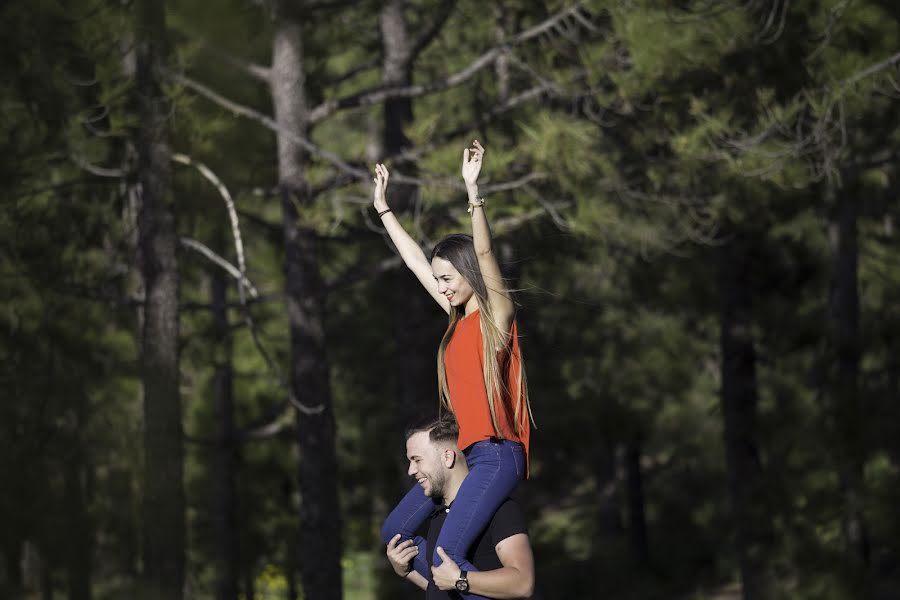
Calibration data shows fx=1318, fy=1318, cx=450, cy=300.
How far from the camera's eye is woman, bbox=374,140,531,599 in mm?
4406

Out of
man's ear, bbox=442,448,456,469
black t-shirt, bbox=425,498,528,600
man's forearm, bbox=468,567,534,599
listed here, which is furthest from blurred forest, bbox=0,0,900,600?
man's forearm, bbox=468,567,534,599

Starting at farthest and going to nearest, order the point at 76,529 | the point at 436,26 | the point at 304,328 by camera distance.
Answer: the point at 436,26
the point at 76,529
the point at 304,328

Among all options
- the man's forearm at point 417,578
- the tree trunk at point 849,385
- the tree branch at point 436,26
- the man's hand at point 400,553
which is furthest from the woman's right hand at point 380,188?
the tree trunk at point 849,385

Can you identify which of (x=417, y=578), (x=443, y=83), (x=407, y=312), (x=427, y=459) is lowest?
(x=417, y=578)

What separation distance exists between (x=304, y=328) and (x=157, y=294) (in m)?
1.86

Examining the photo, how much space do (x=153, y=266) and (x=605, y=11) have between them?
227 inches

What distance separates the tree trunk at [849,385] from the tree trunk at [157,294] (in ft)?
26.3

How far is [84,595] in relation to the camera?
47.4 ft

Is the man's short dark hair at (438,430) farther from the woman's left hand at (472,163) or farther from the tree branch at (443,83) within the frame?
the tree branch at (443,83)

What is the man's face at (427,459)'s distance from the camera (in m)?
4.54

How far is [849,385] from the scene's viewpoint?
51.1 feet

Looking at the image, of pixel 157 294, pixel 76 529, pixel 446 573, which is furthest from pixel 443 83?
pixel 446 573

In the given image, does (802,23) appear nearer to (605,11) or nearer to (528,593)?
(605,11)

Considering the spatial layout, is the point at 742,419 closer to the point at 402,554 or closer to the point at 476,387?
the point at 402,554
